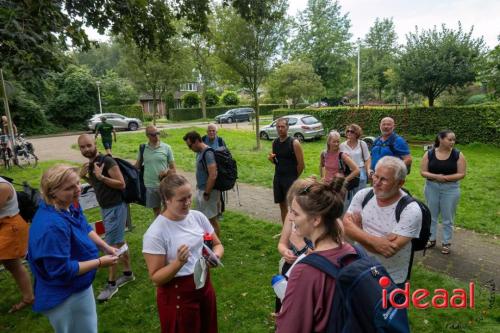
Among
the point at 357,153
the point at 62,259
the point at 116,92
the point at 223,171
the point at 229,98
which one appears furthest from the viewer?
the point at 229,98

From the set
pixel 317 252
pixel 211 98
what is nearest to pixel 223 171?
pixel 317 252

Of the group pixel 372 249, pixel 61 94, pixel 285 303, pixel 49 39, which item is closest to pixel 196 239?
pixel 285 303

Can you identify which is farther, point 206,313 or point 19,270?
point 19,270

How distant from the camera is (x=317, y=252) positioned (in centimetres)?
162

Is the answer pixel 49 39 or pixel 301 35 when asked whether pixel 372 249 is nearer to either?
pixel 49 39

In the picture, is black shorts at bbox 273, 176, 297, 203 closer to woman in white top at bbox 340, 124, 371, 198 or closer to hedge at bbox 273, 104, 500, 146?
woman in white top at bbox 340, 124, 371, 198

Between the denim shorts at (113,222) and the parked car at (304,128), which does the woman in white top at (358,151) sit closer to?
the denim shorts at (113,222)

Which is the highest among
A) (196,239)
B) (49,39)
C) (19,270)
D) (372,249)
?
(49,39)

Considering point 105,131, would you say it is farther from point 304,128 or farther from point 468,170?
point 468,170

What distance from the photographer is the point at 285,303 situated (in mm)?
1584

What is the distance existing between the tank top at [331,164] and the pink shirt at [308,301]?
377 cm

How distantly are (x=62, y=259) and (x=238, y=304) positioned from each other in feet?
7.55

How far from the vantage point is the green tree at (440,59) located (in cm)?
1778

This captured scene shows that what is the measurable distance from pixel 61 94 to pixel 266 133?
68.1 ft
